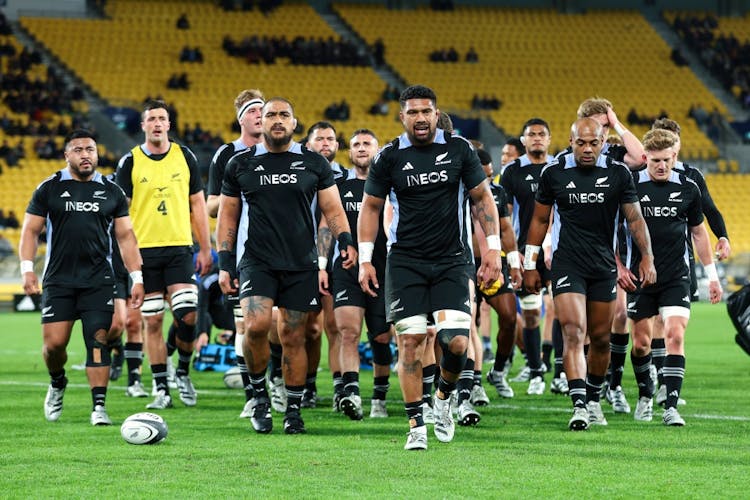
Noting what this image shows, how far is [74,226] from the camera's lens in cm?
1002

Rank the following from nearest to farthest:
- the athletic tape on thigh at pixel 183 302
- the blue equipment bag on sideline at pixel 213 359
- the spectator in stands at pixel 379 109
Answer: the athletic tape on thigh at pixel 183 302, the blue equipment bag on sideline at pixel 213 359, the spectator in stands at pixel 379 109

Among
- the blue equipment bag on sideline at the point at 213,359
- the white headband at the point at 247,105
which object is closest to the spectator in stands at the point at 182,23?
the blue equipment bag on sideline at the point at 213,359

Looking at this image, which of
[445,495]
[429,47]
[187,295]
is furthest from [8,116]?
[445,495]

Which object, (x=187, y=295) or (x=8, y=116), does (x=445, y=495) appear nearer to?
(x=187, y=295)

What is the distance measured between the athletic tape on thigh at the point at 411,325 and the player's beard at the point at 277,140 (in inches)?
66.4

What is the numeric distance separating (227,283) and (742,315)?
671cm

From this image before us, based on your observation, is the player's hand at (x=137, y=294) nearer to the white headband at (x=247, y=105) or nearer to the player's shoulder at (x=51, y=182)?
the player's shoulder at (x=51, y=182)

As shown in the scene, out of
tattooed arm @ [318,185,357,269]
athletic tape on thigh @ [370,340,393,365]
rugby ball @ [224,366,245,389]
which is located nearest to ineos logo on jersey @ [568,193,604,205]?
tattooed arm @ [318,185,357,269]

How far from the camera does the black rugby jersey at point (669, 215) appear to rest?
1012 centimetres

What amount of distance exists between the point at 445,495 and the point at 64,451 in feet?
9.75

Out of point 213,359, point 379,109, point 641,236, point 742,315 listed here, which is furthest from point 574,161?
point 379,109

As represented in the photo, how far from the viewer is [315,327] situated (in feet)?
36.1

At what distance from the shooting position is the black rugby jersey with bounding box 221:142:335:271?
9312 millimetres

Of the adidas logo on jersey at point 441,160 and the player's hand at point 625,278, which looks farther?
the player's hand at point 625,278
